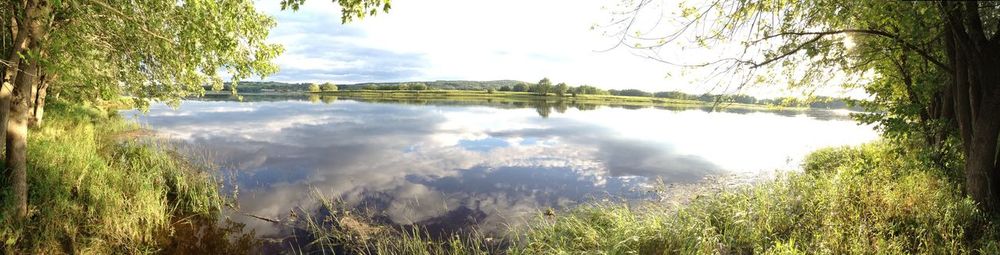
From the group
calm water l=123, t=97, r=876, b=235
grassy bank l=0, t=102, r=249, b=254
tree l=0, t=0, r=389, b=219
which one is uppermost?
tree l=0, t=0, r=389, b=219

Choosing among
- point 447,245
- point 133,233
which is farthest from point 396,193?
point 133,233

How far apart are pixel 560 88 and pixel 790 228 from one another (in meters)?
156

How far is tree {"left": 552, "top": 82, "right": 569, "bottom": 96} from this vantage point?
526 feet

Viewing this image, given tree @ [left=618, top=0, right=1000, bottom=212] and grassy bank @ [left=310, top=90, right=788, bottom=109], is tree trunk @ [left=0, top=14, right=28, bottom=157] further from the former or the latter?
grassy bank @ [left=310, top=90, right=788, bottom=109]

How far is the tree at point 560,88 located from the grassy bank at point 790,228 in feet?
493

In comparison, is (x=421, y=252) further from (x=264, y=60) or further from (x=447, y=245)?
(x=264, y=60)

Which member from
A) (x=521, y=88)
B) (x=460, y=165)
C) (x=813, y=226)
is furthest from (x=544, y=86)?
(x=813, y=226)

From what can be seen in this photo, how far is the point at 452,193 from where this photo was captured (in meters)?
14.3

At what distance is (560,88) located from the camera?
161875 mm

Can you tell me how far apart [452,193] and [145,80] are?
10.3 meters

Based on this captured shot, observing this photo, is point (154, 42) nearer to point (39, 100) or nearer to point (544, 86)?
point (39, 100)

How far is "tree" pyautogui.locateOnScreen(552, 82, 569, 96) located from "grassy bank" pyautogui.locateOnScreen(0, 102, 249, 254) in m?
151

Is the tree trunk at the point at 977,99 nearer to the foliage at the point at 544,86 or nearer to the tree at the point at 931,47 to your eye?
the tree at the point at 931,47

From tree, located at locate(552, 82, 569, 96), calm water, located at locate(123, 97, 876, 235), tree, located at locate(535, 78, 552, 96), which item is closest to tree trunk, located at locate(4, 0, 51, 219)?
calm water, located at locate(123, 97, 876, 235)
